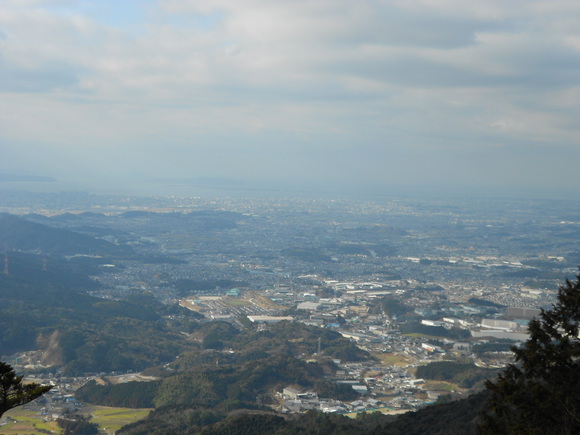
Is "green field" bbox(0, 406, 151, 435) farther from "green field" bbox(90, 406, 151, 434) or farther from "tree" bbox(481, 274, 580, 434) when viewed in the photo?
"tree" bbox(481, 274, 580, 434)

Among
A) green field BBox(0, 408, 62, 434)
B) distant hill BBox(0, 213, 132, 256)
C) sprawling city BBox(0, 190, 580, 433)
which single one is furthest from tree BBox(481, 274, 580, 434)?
distant hill BBox(0, 213, 132, 256)

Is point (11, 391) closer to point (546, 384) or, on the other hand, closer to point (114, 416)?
point (546, 384)

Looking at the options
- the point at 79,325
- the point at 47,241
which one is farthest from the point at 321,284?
the point at 47,241

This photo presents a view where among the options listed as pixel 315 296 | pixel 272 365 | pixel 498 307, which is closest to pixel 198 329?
pixel 272 365

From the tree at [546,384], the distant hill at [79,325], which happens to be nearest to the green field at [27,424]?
the distant hill at [79,325]

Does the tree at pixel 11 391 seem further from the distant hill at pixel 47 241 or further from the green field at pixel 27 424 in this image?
the distant hill at pixel 47 241
